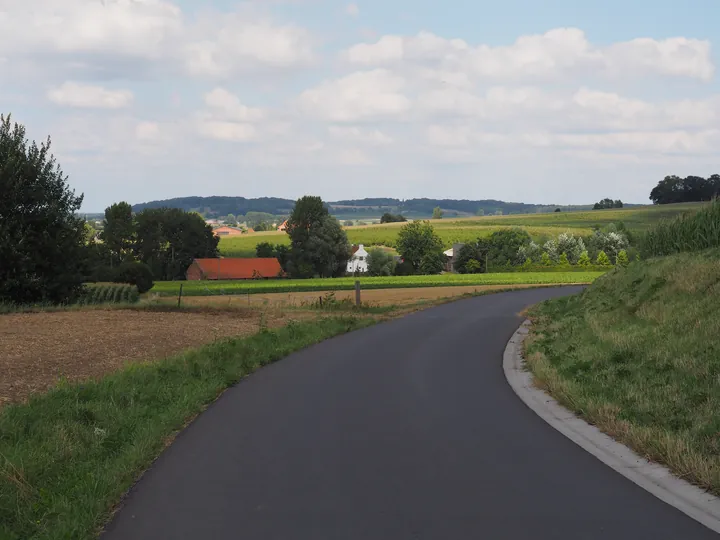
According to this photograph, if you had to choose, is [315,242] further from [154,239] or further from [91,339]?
[91,339]

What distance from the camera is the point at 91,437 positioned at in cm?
930

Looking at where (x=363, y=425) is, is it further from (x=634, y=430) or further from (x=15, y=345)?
(x=15, y=345)

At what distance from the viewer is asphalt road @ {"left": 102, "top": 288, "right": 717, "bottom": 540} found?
604 centimetres

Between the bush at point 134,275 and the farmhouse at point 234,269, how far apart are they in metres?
49.2

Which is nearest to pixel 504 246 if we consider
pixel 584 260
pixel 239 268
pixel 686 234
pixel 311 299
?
pixel 584 260

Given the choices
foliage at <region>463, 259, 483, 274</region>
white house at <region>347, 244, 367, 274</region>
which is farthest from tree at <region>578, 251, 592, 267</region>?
white house at <region>347, 244, 367, 274</region>

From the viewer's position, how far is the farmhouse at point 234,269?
122875 mm

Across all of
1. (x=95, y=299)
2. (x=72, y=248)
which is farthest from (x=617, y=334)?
(x=95, y=299)

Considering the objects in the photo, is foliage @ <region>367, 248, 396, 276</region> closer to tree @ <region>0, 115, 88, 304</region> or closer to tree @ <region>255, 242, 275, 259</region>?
tree @ <region>255, 242, 275, 259</region>

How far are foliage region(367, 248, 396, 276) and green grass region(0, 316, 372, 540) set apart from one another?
349 ft

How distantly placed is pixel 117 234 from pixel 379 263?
3862 centimetres

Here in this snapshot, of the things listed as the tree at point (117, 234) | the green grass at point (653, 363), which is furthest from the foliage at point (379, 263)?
the green grass at point (653, 363)

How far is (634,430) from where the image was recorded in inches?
352

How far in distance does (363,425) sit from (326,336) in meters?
12.6
